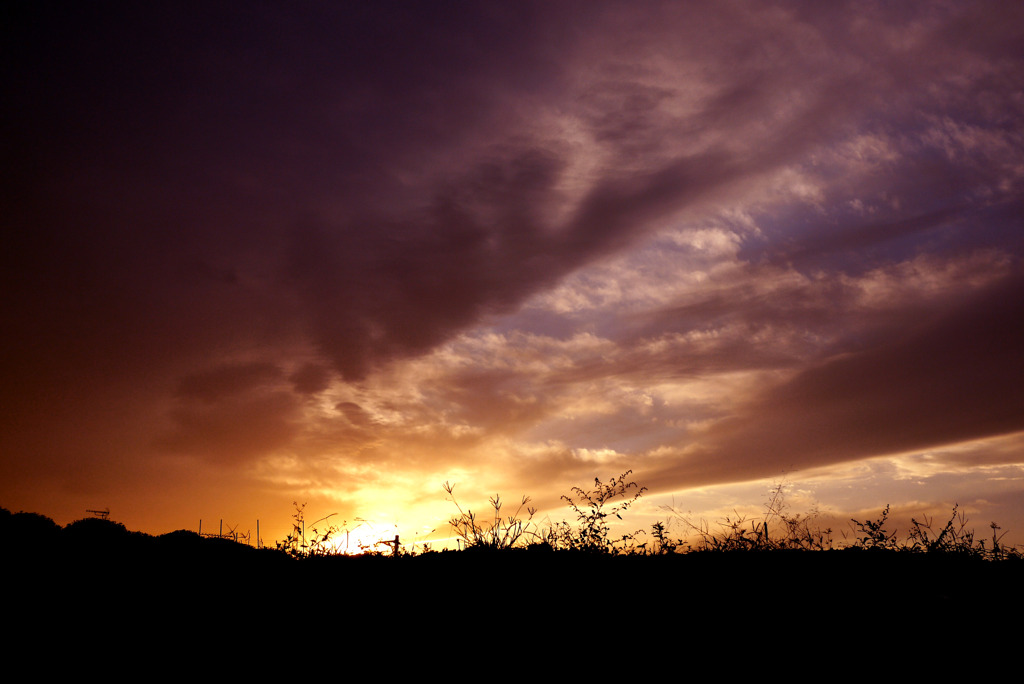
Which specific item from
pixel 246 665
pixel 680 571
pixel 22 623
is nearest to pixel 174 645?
pixel 246 665

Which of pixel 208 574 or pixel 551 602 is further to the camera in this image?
pixel 208 574

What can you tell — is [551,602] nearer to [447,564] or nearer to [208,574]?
[447,564]

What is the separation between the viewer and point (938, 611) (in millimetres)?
5883

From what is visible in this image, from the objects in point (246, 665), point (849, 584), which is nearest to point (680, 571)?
point (849, 584)

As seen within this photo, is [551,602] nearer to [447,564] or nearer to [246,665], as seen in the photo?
[447,564]

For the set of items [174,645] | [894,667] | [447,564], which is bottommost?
[894,667]

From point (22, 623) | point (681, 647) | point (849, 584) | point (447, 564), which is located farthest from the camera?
point (447, 564)

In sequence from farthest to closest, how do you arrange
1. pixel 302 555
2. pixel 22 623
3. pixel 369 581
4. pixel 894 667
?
1. pixel 302 555
2. pixel 369 581
3. pixel 22 623
4. pixel 894 667

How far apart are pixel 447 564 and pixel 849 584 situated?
14.8 feet

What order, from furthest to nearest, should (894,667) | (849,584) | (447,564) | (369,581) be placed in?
1. (447,564)
2. (369,581)
3. (849,584)
4. (894,667)

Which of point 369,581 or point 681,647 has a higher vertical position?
point 369,581

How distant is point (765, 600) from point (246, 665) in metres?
4.89

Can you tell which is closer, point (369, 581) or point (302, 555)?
point (369, 581)

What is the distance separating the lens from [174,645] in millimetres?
5586
